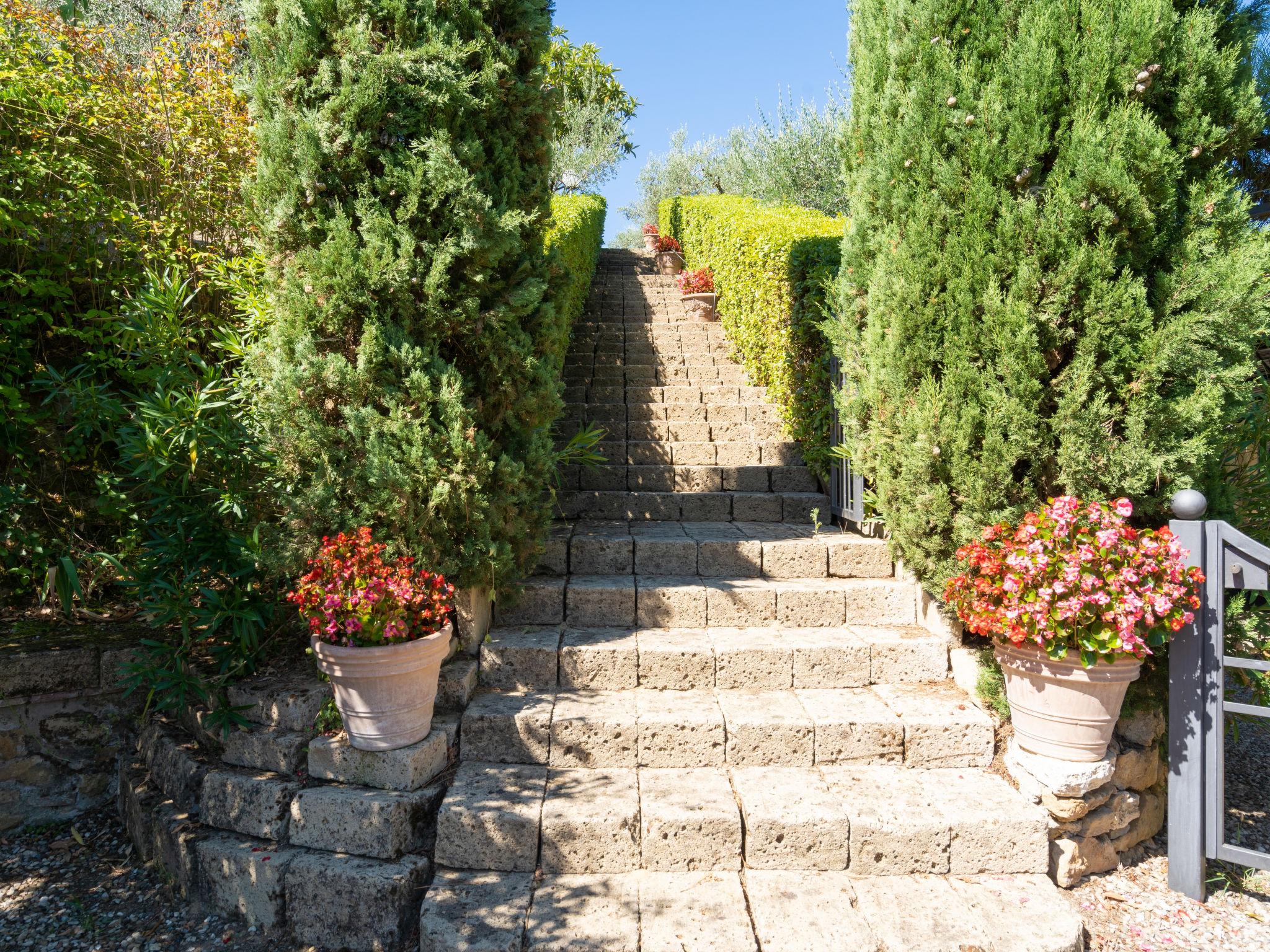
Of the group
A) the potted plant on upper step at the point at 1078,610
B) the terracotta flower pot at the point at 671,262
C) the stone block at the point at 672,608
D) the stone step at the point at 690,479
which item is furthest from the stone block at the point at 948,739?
the terracotta flower pot at the point at 671,262

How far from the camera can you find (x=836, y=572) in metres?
4.27

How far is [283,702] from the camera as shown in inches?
127

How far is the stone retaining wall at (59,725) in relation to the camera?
138 inches

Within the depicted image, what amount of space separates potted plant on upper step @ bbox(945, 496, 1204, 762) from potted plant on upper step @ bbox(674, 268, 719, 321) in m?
6.43

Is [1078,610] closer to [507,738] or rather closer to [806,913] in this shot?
[806,913]

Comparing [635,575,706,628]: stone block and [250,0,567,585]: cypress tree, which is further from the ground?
[250,0,567,585]: cypress tree

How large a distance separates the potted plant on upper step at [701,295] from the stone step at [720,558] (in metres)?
5.26

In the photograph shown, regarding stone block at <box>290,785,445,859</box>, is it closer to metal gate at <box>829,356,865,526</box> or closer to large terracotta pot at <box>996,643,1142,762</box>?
large terracotta pot at <box>996,643,1142,762</box>

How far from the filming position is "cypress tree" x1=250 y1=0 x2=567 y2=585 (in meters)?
3.13

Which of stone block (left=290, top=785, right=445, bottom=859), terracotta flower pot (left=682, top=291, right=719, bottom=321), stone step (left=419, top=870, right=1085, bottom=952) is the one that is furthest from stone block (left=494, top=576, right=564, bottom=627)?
terracotta flower pot (left=682, top=291, right=719, bottom=321)

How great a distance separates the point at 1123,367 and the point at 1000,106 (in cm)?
128

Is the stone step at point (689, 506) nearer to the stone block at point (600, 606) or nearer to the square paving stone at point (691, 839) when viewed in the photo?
the stone block at point (600, 606)

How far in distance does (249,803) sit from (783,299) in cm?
515

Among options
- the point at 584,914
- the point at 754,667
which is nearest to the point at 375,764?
the point at 584,914
